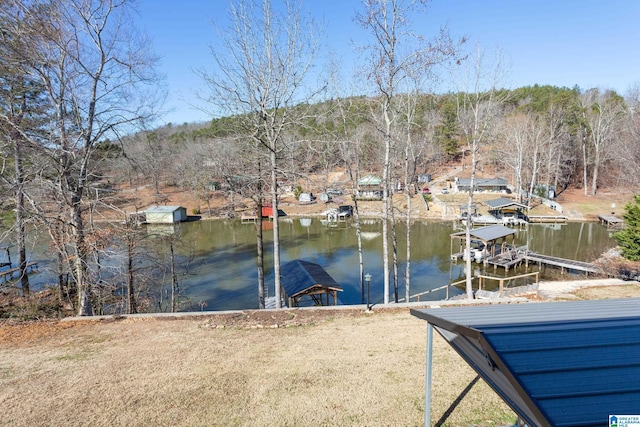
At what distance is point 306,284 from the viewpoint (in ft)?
39.3

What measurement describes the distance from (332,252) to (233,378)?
1722 cm

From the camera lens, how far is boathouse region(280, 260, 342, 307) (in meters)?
11.8

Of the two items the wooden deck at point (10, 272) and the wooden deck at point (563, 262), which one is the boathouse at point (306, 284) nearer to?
Result: the wooden deck at point (10, 272)

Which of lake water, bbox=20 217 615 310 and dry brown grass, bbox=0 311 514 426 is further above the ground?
dry brown grass, bbox=0 311 514 426

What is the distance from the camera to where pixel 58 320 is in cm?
865

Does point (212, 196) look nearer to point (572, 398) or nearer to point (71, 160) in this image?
point (71, 160)

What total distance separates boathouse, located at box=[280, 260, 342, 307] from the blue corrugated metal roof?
→ 8890mm

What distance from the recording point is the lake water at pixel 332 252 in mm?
15648

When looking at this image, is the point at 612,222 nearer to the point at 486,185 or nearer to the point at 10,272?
the point at 486,185

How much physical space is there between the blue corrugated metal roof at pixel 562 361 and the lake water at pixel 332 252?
11.5 m

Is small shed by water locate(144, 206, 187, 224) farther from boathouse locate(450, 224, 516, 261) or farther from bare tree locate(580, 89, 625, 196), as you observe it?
bare tree locate(580, 89, 625, 196)

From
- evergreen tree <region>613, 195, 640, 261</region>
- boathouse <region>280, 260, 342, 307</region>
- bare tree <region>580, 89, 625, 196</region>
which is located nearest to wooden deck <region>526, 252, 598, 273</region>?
evergreen tree <region>613, 195, 640, 261</region>

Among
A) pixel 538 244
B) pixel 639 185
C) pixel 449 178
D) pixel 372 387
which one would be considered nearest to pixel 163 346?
pixel 372 387

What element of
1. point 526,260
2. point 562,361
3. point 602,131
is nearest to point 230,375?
point 562,361
